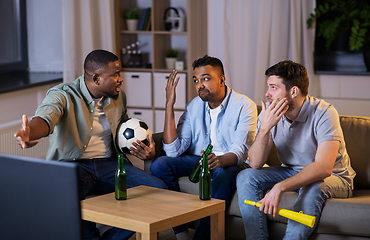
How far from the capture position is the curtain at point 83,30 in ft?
12.0

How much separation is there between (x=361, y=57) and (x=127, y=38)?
237cm

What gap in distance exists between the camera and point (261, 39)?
380 centimetres

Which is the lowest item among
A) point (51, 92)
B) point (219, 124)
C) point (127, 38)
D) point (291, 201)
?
point (291, 201)

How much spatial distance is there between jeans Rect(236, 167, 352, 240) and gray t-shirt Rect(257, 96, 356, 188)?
0.24 feet

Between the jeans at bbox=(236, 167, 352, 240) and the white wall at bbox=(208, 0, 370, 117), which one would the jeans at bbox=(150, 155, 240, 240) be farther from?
the white wall at bbox=(208, 0, 370, 117)

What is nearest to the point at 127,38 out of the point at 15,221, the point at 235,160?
the point at 235,160

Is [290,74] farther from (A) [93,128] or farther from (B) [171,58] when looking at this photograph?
(B) [171,58]

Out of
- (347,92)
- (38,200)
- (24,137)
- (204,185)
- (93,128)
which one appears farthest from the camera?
(347,92)

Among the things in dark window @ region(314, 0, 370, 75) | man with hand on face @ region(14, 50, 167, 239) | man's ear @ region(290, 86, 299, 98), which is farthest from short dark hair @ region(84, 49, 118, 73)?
dark window @ region(314, 0, 370, 75)

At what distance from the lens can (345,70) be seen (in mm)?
3873

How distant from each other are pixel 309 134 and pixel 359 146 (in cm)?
44

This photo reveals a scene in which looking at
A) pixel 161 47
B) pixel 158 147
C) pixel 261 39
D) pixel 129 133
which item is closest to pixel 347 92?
pixel 261 39

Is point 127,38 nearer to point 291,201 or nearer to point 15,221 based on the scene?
point 291,201

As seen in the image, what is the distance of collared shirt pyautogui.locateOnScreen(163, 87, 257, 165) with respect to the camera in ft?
7.68
